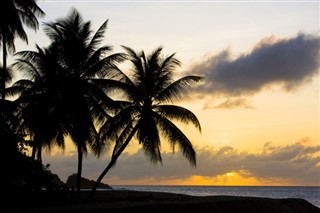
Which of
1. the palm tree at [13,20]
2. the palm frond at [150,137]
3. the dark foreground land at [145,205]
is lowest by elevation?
the dark foreground land at [145,205]

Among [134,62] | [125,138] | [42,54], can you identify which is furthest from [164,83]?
[42,54]

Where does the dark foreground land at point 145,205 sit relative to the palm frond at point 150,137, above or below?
below

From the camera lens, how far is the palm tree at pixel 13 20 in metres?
24.4

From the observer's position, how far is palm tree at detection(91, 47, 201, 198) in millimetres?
25719

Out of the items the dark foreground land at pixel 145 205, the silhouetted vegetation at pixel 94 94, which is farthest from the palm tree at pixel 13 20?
the dark foreground land at pixel 145 205

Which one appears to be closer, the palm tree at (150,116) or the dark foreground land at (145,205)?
the dark foreground land at (145,205)

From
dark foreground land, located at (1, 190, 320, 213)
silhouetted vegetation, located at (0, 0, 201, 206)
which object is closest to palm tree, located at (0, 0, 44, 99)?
silhouetted vegetation, located at (0, 0, 201, 206)

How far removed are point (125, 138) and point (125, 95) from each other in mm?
2545

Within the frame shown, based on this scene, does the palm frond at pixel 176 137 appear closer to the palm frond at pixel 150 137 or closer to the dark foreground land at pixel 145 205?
the palm frond at pixel 150 137

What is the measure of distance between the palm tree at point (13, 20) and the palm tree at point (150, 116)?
245 inches

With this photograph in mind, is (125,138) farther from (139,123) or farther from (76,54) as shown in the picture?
(76,54)

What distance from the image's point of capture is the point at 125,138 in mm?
26672

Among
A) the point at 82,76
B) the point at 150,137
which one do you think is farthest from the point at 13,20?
the point at 150,137

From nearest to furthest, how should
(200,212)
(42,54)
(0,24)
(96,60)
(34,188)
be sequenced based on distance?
(200,212)
(34,188)
(0,24)
(96,60)
(42,54)
